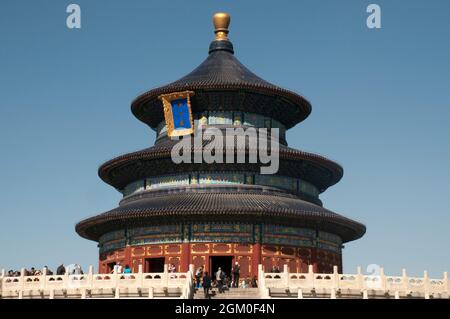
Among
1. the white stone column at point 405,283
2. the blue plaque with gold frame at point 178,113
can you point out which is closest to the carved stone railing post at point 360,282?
the white stone column at point 405,283

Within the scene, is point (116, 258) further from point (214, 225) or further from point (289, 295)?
point (289, 295)

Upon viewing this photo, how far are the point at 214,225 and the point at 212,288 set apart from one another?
10412 millimetres

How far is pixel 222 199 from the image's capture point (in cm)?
4988

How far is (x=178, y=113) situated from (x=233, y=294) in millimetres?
20085

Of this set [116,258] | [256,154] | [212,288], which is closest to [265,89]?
[256,154]

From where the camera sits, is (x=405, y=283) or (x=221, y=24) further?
(x=221, y=24)

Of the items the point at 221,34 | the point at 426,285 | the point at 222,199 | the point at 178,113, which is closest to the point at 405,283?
the point at 426,285

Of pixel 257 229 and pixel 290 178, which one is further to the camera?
pixel 290 178

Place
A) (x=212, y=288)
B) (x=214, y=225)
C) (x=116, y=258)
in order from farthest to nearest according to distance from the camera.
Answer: (x=116, y=258), (x=214, y=225), (x=212, y=288)

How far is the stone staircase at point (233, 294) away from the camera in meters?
36.7

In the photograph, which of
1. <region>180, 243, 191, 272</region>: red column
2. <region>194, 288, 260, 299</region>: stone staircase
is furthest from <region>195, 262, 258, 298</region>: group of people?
<region>180, 243, 191, 272</region>: red column

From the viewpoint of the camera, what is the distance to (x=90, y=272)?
1483 inches

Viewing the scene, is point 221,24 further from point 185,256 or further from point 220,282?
point 220,282
